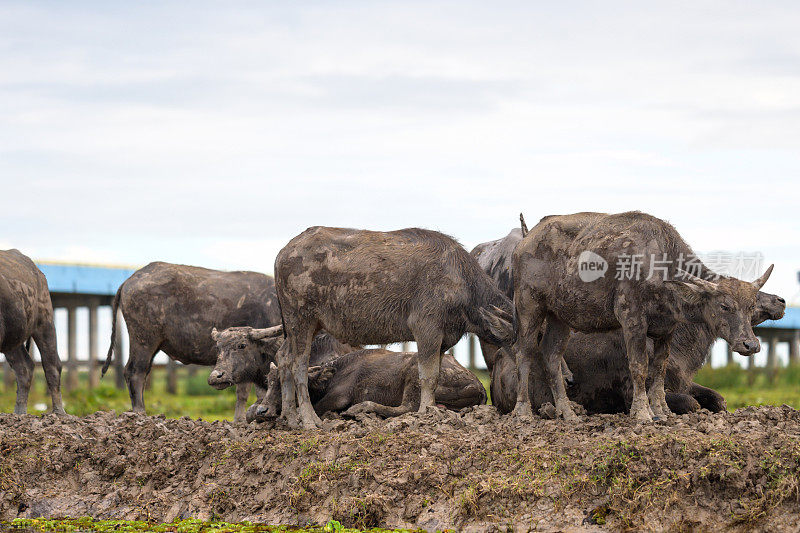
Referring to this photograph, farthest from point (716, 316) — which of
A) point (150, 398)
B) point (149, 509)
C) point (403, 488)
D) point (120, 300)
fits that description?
point (150, 398)

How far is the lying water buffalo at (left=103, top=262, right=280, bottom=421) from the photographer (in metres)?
13.5

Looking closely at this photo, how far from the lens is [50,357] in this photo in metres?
13.6

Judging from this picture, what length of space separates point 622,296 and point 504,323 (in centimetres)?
148

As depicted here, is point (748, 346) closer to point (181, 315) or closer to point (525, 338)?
point (525, 338)

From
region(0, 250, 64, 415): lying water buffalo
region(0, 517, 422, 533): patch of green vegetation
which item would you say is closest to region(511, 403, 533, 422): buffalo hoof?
region(0, 517, 422, 533): patch of green vegetation

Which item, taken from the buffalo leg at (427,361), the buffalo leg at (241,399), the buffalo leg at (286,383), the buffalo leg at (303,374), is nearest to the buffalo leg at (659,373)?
the buffalo leg at (427,361)

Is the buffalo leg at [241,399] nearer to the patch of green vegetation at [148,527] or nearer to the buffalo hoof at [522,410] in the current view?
the patch of green vegetation at [148,527]

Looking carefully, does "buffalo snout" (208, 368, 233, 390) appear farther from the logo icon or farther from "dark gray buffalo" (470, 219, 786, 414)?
the logo icon

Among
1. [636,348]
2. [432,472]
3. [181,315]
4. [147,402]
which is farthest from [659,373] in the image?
[147,402]

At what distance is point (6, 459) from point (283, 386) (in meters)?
2.63

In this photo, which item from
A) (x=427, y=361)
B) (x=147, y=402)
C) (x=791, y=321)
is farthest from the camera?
(x=791, y=321)

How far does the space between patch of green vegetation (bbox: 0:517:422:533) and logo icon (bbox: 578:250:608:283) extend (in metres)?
2.88

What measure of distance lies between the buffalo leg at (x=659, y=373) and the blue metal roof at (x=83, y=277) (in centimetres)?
1585

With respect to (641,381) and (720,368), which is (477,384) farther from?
(720,368)
